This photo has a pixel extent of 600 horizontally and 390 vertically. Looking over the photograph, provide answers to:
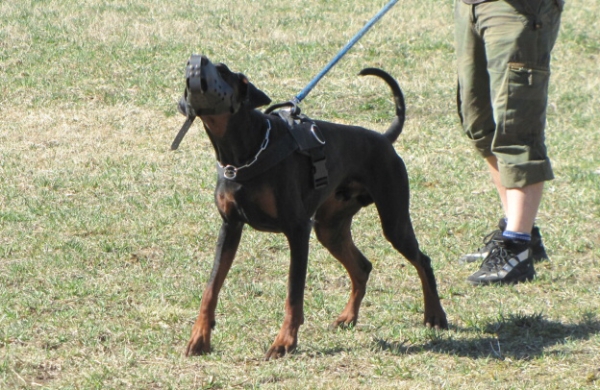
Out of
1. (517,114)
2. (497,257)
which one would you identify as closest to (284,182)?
(517,114)

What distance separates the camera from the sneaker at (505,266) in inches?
206

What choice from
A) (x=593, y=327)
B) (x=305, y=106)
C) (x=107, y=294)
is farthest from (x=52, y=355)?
(x=305, y=106)

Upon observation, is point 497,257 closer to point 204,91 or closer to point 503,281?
point 503,281

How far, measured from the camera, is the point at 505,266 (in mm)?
5219

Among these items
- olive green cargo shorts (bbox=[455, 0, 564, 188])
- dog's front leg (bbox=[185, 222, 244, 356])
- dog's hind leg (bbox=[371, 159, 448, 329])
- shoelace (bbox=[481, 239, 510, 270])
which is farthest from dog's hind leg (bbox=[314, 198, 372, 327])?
olive green cargo shorts (bbox=[455, 0, 564, 188])

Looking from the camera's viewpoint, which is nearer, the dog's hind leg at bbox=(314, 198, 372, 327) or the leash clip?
the leash clip

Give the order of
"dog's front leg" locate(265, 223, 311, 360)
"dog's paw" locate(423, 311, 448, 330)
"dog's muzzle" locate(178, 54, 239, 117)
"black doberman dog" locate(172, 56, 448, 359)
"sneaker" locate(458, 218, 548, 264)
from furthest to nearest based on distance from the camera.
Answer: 1. "sneaker" locate(458, 218, 548, 264)
2. "dog's paw" locate(423, 311, 448, 330)
3. "dog's front leg" locate(265, 223, 311, 360)
4. "black doberman dog" locate(172, 56, 448, 359)
5. "dog's muzzle" locate(178, 54, 239, 117)

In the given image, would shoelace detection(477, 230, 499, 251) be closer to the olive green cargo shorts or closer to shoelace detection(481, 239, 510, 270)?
shoelace detection(481, 239, 510, 270)

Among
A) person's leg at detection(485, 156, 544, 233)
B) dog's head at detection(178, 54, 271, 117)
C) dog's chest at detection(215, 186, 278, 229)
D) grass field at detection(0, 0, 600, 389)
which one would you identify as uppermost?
dog's head at detection(178, 54, 271, 117)

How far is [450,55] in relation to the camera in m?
10.8

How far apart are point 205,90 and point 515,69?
1.93 m

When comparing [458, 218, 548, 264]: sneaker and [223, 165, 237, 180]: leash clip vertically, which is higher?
[223, 165, 237, 180]: leash clip

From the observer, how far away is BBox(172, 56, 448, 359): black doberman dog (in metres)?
3.91

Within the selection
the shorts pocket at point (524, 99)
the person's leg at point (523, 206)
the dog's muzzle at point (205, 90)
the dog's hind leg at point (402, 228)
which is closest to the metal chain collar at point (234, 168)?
the dog's muzzle at point (205, 90)
